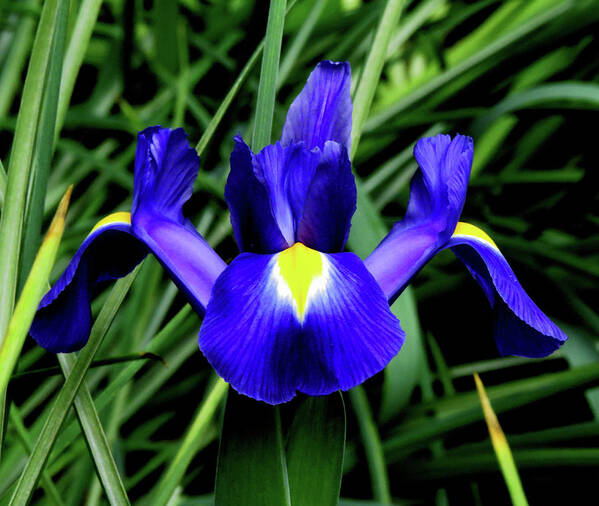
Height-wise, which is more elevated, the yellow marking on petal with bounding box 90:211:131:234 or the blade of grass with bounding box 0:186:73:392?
the yellow marking on petal with bounding box 90:211:131:234

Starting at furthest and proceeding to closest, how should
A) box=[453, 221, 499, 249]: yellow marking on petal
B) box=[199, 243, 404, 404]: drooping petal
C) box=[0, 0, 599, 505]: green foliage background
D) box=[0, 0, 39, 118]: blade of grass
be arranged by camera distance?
box=[0, 0, 39, 118]: blade of grass
box=[0, 0, 599, 505]: green foliage background
box=[453, 221, 499, 249]: yellow marking on petal
box=[199, 243, 404, 404]: drooping petal

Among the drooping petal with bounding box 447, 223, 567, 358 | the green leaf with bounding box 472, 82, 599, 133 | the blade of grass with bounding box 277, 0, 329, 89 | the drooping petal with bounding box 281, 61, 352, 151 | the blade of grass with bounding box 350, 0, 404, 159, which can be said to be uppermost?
the blade of grass with bounding box 277, 0, 329, 89

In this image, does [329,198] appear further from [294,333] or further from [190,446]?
[190,446]

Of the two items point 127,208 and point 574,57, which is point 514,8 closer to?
point 574,57

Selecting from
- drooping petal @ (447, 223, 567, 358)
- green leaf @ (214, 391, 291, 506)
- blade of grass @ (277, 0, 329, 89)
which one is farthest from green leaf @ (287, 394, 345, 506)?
blade of grass @ (277, 0, 329, 89)

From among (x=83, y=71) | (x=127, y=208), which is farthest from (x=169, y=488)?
(x=83, y=71)

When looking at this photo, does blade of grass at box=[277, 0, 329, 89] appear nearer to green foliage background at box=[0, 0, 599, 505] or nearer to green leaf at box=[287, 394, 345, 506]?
green foliage background at box=[0, 0, 599, 505]
